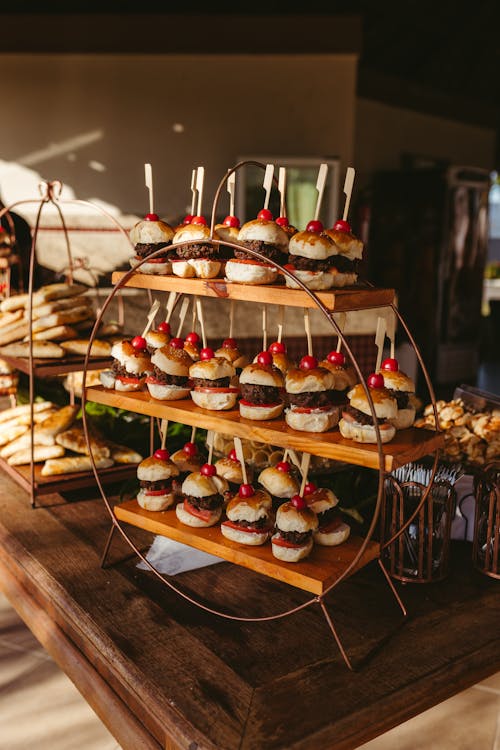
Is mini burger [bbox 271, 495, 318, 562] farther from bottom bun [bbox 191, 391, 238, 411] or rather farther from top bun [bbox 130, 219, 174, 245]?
top bun [bbox 130, 219, 174, 245]

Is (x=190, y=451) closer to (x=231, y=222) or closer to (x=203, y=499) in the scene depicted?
(x=203, y=499)

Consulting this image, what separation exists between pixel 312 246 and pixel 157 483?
85 centimetres

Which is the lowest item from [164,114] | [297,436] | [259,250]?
[297,436]

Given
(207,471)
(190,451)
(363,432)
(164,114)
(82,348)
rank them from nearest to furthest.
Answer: (363,432), (207,471), (190,451), (82,348), (164,114)

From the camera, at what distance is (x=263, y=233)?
66.6 inches

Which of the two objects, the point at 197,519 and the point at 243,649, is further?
the point at 197,519

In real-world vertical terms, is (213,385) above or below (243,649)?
above

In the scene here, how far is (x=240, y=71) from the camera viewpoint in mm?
7469

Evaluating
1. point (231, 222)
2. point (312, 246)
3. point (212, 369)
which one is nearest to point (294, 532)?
point (212, 369)

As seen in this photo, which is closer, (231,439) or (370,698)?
(370,698)

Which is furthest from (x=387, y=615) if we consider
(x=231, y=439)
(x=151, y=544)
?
(x=231, y=439)

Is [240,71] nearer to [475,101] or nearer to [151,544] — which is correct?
A: [475,101]

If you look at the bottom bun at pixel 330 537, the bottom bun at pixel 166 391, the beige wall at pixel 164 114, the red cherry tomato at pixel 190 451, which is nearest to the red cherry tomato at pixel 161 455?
the red cherry tomato at pixel 190 451

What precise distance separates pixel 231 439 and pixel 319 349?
2361 mm
